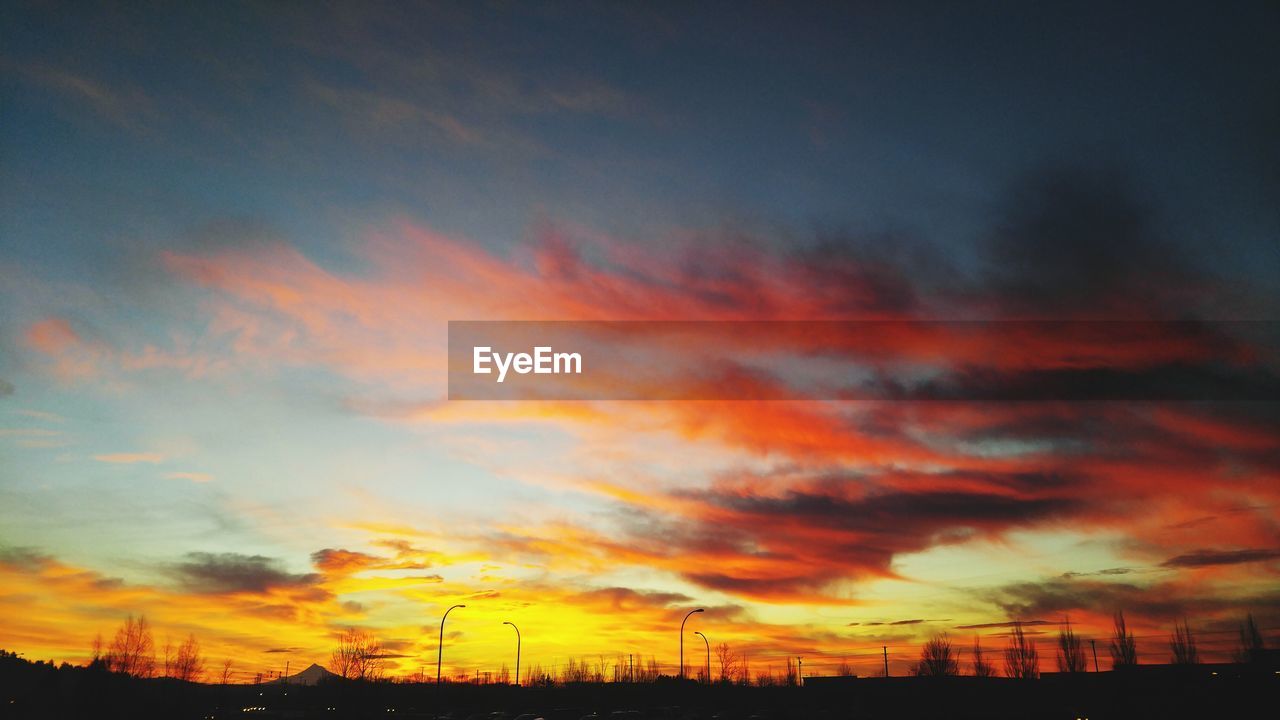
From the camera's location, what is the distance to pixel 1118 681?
10356 centimetres

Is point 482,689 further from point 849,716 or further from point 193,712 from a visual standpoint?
point 849,716

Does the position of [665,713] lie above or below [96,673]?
below

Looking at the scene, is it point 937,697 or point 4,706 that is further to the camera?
point 937,697

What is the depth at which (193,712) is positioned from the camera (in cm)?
9956

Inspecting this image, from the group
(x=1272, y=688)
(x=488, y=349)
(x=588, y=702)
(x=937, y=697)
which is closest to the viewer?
(x=488, y=349)

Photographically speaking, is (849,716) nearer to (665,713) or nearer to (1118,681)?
(665,713)

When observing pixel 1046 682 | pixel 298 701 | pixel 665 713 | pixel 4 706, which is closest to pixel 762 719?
pixel 665 713

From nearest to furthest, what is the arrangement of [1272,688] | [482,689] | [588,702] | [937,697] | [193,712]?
[1272,688]
[193,712]
[937,697]
[588,702]
[482,689]

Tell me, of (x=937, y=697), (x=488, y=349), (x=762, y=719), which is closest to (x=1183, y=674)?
(x=937, y=697)

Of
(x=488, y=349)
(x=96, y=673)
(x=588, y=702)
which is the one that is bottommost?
(x=588, y=702)

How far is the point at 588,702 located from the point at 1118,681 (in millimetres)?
83391

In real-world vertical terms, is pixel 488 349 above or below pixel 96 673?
above

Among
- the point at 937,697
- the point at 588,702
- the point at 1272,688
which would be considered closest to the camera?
the point at 1272,688

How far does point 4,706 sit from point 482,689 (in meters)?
85.5
